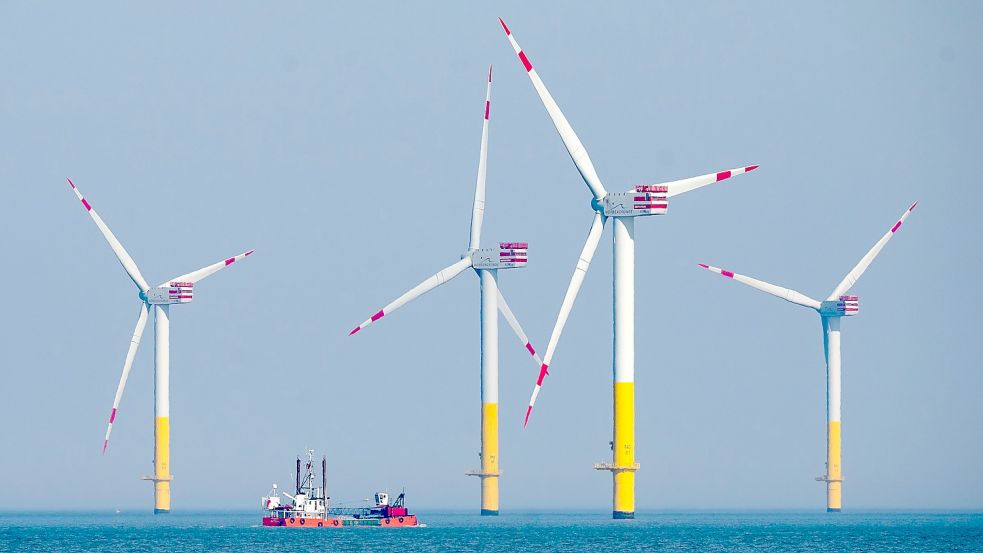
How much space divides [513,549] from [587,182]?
125 feet

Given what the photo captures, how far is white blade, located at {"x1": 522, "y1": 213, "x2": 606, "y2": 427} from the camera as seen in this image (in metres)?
172

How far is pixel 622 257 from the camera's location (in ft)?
600

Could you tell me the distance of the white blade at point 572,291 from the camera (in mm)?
172125

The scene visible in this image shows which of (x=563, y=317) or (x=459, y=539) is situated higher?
(x=563, y=317)

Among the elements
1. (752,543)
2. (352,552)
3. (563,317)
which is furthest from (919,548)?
(352,552)

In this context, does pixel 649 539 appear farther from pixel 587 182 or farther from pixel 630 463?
pixel 587 182

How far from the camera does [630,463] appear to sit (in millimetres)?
182125

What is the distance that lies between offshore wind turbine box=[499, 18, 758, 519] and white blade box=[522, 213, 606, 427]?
3.6 inches

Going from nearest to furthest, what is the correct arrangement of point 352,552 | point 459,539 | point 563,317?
point 352,552 < point 563,317 < point 459,539

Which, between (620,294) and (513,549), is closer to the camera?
(513,549)

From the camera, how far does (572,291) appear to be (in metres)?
176

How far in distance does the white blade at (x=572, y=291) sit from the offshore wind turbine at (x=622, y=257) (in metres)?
0.09

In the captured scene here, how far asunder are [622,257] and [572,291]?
9000mm

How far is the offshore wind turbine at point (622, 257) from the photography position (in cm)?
18100
